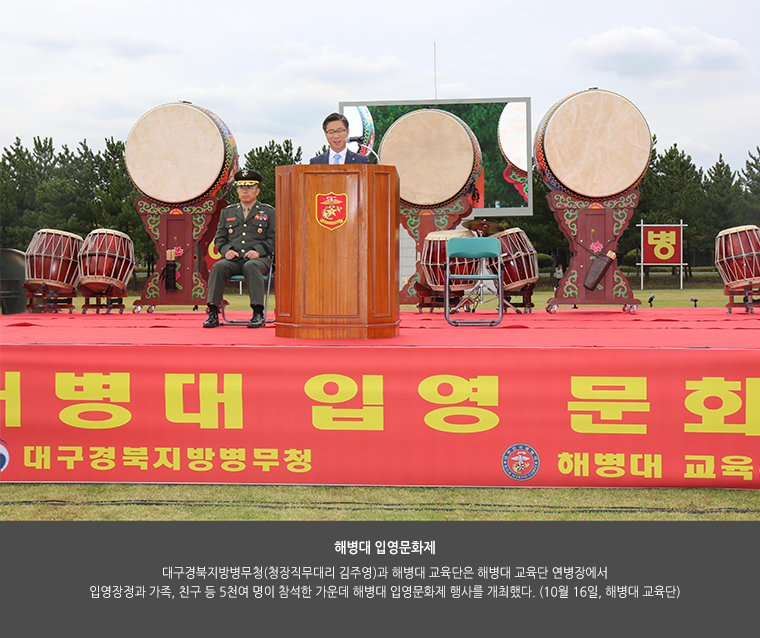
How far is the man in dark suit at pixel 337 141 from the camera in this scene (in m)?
4.40

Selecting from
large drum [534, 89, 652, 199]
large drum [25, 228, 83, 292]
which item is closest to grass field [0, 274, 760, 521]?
large drum [25, 228, 83, 292]

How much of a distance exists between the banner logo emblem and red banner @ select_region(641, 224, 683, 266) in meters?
19.4

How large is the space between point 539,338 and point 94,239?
5.42 meters

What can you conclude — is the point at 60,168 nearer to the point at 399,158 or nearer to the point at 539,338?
the point at 399,158

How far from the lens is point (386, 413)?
310 cm

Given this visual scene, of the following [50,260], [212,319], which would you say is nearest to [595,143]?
[212,319]

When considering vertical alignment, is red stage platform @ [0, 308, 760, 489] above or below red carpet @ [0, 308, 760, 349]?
below

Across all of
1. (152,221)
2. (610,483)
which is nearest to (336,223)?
(610,483)

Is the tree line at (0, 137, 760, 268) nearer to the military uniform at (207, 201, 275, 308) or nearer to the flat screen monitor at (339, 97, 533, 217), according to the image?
the flat screen monitor at (339, 97, 533, 217)

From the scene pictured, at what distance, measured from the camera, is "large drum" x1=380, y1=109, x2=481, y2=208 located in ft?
25.9

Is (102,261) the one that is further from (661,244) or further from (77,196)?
(77,196)

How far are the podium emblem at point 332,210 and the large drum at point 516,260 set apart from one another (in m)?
3.59

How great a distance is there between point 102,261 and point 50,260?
0.54m

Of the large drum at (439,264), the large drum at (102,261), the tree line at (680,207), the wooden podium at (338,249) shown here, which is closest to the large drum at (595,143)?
the large drum at (439,264)
